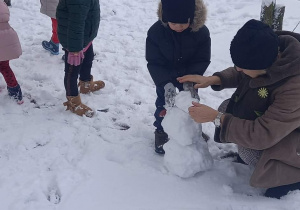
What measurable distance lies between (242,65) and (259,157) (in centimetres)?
77

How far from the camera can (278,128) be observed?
2.29 meters

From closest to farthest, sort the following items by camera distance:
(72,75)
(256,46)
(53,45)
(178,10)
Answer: (256,46), (178,10), (72,75), (53,45)

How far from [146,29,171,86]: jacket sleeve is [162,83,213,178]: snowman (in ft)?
0.32

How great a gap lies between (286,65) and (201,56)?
0.85 m

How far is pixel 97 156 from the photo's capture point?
10.1ft

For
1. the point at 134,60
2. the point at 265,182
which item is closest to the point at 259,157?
the point at 265,182

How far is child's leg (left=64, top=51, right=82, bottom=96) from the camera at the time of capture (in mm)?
3501

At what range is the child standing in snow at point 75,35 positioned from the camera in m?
3.19

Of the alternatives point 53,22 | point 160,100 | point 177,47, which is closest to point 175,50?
point 177,47

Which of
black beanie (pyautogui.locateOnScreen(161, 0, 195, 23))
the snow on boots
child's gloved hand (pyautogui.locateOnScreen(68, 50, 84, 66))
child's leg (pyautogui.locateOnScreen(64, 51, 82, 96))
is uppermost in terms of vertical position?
black beanie (pyautogui.locateOnScreen(161, 0, 195, 23))

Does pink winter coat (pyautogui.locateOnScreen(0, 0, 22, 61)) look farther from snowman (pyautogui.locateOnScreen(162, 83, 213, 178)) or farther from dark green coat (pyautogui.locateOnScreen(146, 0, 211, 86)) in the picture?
snowman (pyautogui.locateOnScreen(162, 83, 213, 178))

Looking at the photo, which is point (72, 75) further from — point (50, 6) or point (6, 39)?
point (50, 6)

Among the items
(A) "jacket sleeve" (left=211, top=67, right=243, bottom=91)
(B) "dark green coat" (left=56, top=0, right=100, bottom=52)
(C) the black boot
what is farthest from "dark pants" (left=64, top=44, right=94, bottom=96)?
(A) "jacket sleeve" (left=211, top=67, right=243, bottom=91)

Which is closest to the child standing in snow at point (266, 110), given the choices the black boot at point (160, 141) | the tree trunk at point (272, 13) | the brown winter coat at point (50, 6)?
the black boot at point (160, 141)
